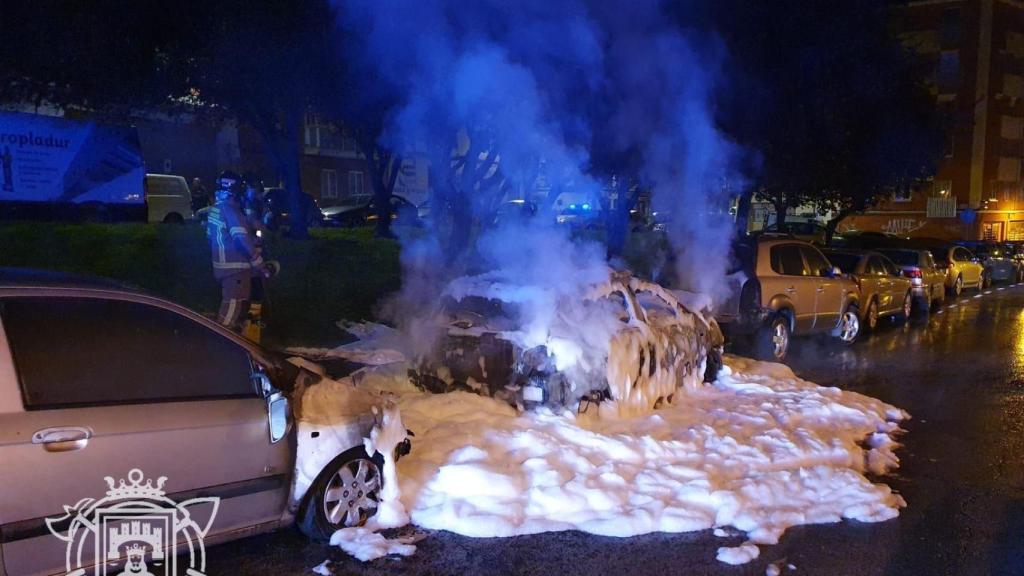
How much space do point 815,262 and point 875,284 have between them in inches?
118

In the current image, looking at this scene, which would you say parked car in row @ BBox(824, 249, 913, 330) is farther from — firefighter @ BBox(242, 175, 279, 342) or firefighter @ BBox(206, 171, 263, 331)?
firefighter @ BBox(206, 171, 263, 331)

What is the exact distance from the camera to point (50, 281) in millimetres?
4039

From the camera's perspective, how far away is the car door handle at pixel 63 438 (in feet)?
11.9

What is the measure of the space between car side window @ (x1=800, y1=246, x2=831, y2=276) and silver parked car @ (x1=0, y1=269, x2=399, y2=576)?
9.09m

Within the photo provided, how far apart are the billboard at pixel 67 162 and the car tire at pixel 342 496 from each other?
14.5m

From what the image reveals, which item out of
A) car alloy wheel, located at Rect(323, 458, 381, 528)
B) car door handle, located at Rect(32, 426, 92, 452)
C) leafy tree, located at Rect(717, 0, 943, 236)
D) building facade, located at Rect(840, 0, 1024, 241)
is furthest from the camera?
building facade, located at Rect(840, 0, 1024, 241)

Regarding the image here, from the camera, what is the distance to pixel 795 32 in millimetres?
16906

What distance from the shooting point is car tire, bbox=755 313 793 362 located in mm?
11289

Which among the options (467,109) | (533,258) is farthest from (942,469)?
(467,109)

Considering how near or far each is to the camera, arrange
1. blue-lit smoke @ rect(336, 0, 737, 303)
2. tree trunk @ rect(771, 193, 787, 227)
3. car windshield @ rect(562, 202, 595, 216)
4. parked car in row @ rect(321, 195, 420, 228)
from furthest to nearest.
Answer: tree trunk @ rect(771, 193, 787, 227)
parked car in row @ rect(321, 195, 420, 228)
car windshield @ rect(562, 202, 595, 216)
blue-lit smoke @ rect(336, 0, 737, 303)

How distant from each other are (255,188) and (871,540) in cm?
633

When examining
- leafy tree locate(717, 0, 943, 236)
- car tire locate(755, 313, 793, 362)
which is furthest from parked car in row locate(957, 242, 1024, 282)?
car tire locate(755, 313, 793, 362)

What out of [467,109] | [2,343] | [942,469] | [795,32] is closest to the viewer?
[2,343]

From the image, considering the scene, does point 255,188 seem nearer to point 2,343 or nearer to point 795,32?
point 2,343
